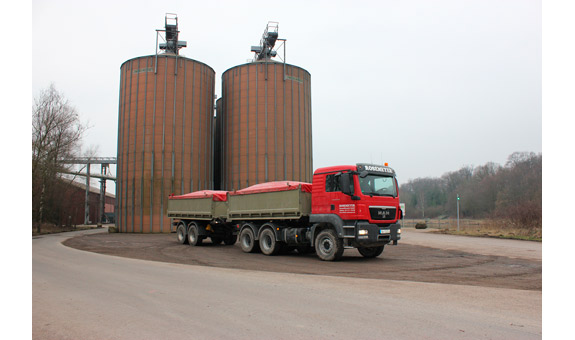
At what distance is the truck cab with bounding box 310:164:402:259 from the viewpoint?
12.8m

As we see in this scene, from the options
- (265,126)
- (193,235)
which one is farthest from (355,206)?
(265,126)

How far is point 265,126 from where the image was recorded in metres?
35.7

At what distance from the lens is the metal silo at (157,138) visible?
33.6 metres

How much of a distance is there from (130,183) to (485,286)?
31.3 meters

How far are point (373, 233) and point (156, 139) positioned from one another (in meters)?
26.0

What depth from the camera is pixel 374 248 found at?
47.9 ft

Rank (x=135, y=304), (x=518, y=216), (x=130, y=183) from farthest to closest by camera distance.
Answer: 1. (x=130, y=183)
2. (x=518, y=216)
3. (x=135, y=304)

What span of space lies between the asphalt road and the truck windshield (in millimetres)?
3976

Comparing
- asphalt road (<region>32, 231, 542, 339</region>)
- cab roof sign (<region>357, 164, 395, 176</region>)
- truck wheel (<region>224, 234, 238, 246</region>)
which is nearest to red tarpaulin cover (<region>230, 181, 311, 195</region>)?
cab roof sign (<region>357, 164, 395, 176</region>)

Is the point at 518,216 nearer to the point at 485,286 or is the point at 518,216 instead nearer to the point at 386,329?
the point at 485,286

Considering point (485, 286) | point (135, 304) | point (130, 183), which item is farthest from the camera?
point (130, 183)

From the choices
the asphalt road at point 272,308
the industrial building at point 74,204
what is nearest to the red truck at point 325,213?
the asphalt road at point 272,308

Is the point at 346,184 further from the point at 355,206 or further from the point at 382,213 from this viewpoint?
the point at 382,213

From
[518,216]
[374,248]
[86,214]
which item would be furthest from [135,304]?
[86,214]
